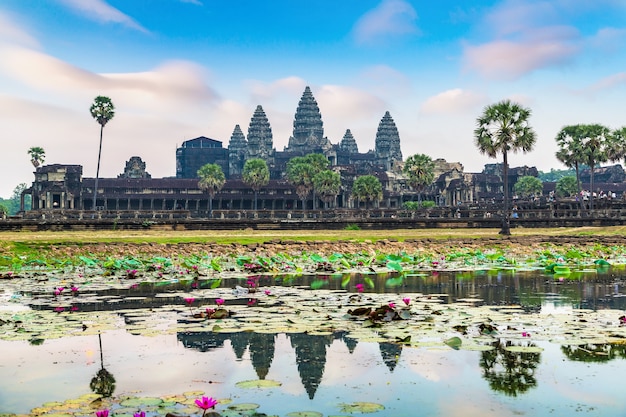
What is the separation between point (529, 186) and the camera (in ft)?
407

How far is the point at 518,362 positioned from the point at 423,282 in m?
10.4

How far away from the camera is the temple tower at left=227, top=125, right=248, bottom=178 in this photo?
17925cm

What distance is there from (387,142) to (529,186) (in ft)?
188

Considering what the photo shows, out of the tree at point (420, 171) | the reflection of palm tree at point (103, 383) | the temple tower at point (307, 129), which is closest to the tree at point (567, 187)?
the tree at point (420, 171)

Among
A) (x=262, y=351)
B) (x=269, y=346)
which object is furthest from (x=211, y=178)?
(x=262, y=351)

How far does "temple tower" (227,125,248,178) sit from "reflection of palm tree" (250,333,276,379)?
165 metres

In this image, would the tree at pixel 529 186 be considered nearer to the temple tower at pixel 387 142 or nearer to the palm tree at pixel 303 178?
the palm tree at pixel 303 178

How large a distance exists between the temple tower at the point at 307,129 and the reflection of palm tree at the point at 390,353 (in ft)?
517

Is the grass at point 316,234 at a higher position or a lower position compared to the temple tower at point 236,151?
lower

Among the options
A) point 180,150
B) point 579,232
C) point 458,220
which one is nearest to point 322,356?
point 579,232

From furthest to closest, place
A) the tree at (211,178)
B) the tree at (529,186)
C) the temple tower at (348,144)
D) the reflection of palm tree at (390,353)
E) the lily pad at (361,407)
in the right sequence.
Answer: the temple tower at (348,144) → the tree at (529,186) → the tree at (211,178) → the reflection of palm tree at (390,353) → the lily pad at (361,407)

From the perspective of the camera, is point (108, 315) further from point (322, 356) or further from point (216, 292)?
point (322, 356)

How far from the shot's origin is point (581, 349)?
32.2 ft

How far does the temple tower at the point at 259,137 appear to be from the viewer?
169m
